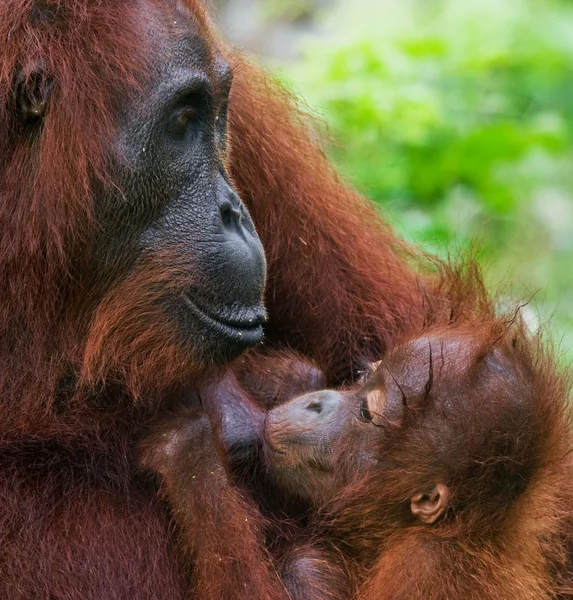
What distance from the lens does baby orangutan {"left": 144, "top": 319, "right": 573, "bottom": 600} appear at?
3.41 meters

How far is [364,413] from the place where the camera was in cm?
369

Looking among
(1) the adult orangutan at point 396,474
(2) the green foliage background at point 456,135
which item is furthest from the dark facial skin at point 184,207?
(2) the green foliage background at point 456,135

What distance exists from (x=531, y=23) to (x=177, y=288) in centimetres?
720

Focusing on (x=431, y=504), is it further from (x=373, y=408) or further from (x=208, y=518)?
(x=208, y=518)

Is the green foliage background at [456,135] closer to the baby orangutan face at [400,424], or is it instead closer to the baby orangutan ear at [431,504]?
the baby orangutan face at [400,424]

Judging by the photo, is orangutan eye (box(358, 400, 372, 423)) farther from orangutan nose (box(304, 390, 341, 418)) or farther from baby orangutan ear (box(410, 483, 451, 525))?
baby orangutan ear (box(410, 483, 451, 525))

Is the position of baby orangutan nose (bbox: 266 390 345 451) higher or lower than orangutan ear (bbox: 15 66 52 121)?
lower

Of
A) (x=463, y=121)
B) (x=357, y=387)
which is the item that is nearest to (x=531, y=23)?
(x=463, y=121)

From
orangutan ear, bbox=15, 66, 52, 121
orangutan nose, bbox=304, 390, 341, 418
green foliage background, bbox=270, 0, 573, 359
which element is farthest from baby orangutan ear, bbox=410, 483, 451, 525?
green foliage background, bbox=270, 0, 573, 359

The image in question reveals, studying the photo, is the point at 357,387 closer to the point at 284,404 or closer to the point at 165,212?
the point at 284,404

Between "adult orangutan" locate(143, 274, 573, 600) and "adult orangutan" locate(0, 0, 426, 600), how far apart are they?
118mm

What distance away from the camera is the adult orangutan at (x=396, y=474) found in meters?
3.41

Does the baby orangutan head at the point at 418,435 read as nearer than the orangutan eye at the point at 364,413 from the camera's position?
Yes

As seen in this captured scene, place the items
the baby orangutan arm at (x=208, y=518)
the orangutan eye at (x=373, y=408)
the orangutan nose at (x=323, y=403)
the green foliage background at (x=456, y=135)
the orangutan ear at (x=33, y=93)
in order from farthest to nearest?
the green foliage background at (x=456, y=135) → the orangutan nose at (x=323, y=403) → the orangutan eye at (x=373, y=408) → the baby orangutan arm at (x=208, y=518) → the orangutan ear at (x=33, y=93)
